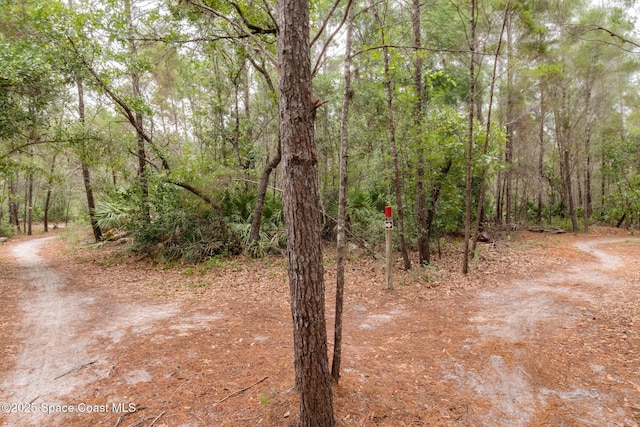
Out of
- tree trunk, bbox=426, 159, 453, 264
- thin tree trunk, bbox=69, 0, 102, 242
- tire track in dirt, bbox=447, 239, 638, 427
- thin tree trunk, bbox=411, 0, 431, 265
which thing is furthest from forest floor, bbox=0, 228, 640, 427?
thin tree trunk, bbox=69, 0, 102, 242

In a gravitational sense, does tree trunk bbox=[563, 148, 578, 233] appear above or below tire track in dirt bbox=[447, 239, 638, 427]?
above

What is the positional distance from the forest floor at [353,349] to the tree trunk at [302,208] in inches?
17.3

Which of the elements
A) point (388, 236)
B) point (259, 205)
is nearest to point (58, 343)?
point (388, 236)

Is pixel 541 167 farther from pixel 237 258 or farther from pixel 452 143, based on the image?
pixel 237 258

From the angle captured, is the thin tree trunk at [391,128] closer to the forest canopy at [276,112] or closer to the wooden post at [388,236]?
the forest canopy at [276,112]

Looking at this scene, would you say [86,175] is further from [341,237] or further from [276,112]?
[341,237]

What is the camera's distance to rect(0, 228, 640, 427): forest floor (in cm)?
282

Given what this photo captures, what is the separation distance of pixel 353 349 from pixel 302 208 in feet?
8.24

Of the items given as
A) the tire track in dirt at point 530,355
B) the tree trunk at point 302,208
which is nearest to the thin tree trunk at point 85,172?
the tree trunk at point 302,208

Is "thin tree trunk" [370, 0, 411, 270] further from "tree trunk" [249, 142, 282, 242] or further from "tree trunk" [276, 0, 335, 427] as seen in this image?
"tree trunk" [276, 0, 335, 427]

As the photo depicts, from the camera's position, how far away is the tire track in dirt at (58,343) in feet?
9.80

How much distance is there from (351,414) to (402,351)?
1.53 m

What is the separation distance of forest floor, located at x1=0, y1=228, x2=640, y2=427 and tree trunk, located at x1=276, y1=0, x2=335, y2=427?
439 millimetres

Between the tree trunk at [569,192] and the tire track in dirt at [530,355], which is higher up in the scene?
the tree trunk at [569,192]
